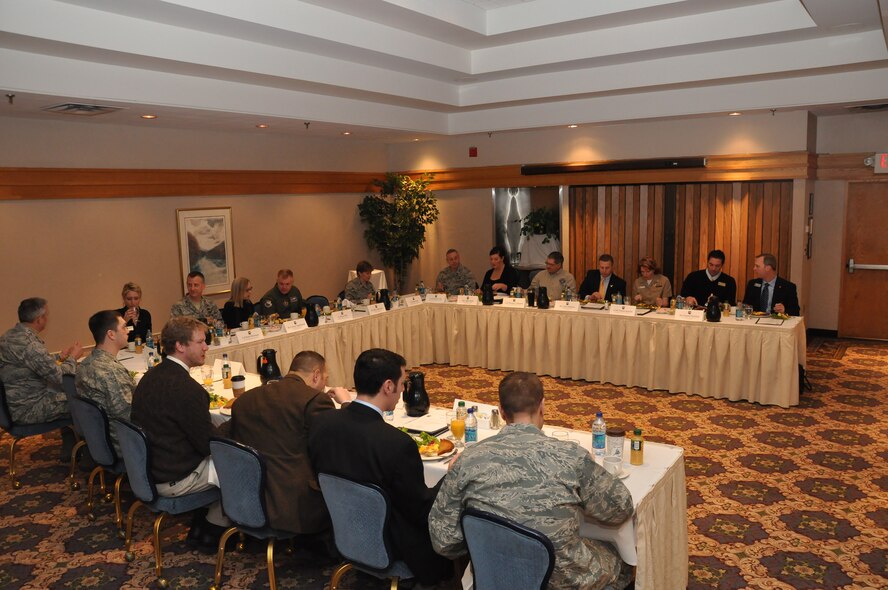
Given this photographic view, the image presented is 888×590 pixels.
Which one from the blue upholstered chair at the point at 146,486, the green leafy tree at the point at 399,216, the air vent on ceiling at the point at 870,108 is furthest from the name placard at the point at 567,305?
the blue upholstered chair at the point at 146,486

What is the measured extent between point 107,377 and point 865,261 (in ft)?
30.2

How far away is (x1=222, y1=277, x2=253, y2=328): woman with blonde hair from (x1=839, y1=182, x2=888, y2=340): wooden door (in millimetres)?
7698

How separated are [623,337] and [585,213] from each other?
3.30 m

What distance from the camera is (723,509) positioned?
4531mm

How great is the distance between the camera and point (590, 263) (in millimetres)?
10141

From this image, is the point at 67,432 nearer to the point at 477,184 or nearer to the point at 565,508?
the point at 565,508

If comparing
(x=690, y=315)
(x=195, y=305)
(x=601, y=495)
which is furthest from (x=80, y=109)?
(x=690, y=315)

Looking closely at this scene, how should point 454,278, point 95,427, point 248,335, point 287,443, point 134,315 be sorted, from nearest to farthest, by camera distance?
point 287,443 < point 95,427 < point 248,335 < point 134,315 < point 454,278

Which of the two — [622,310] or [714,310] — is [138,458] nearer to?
[622,310]

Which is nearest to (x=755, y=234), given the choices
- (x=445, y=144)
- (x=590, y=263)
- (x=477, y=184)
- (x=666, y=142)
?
(x=666, y=142)

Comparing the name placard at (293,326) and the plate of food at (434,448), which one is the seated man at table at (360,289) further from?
the plate of food at (434,448)

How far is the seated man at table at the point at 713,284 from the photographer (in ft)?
25.0

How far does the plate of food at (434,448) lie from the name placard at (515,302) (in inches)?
164

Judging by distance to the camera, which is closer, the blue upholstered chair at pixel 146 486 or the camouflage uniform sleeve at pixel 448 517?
the camouflage uniform sleeve at pixel 448 517
